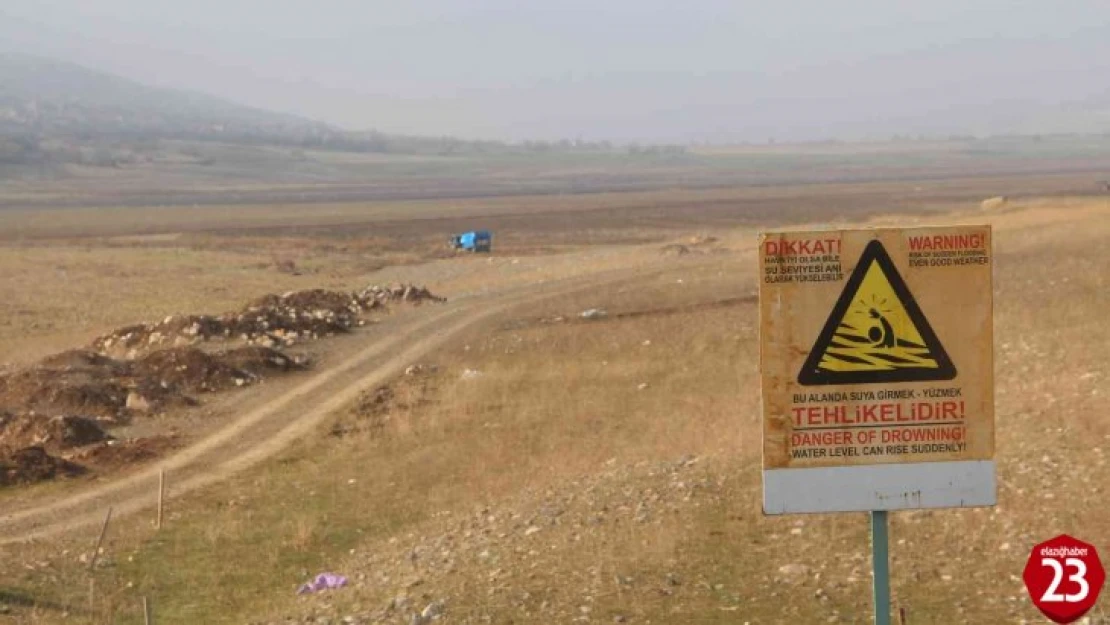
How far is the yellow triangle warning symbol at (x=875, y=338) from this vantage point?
6.54 meters

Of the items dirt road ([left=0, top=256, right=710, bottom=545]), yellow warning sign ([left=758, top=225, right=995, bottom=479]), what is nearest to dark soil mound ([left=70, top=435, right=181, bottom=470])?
dirt road ([left=0, top=256, right=710, bottom=545])

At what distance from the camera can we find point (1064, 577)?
20.6 feet

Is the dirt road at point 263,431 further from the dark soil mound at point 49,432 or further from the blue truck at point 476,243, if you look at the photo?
the blue truck at point 476,243

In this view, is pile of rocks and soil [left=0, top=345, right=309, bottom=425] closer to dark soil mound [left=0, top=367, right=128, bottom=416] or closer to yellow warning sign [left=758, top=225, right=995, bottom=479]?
dark soil mound [left=0, top=367, right=128, bottom=416]

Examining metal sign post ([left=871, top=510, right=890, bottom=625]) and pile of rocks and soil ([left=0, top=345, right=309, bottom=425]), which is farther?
pile of rocks and soil ([left=0, top=345, right=309, bottom=425])

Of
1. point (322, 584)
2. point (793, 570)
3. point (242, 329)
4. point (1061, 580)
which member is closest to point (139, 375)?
point (242, 329)

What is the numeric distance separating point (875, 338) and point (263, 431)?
17823 mm

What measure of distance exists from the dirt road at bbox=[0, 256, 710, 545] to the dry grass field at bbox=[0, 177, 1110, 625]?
330mm

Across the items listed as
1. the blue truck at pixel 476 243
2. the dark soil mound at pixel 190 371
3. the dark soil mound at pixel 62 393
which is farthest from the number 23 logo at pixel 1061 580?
the blue truck at pixel 476 243

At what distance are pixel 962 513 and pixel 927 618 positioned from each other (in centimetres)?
257

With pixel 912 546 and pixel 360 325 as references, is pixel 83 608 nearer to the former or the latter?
pixel 912 546

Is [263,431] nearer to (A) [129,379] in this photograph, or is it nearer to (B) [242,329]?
(A) [129,379]

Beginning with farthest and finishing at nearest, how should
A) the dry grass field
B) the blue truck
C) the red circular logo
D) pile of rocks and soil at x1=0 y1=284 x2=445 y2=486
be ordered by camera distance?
the blue truck < pile of rocks and soil at x1=0 y1=284 x2=445 y2=486 < the dry grass field < the red circular logo

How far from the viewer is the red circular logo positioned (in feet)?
20.5
